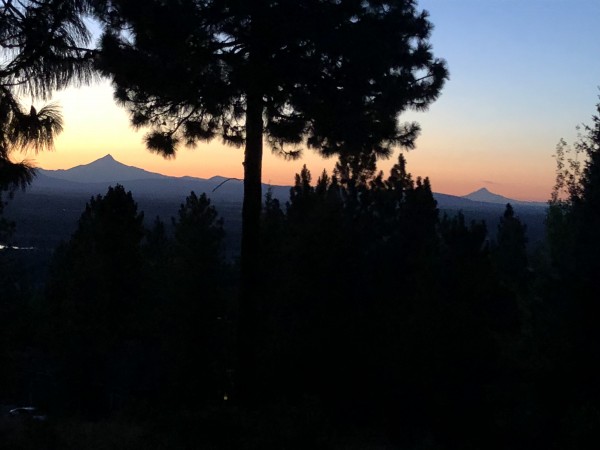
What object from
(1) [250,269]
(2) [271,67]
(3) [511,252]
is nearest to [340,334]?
(1) [250,269]

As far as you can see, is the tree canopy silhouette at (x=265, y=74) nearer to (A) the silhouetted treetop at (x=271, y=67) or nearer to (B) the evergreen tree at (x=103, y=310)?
(A) the silhouetted treetop at (x=271, y=67)

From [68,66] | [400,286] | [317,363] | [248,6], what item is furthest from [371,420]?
[68,66]

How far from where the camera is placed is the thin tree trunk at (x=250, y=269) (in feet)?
36.9

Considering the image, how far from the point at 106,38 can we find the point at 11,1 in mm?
2472

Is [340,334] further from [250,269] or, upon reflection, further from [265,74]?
[265,74]

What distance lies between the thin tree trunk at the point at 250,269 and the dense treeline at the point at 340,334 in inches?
12.2

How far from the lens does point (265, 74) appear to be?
10203 mm

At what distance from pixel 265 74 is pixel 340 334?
626cm

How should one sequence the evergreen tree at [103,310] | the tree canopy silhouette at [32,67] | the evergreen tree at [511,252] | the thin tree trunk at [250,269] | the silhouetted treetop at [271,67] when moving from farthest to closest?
the evergreen tree at [511,252] → the evergreen tree at [103,310] → the thin tree trunk at [250,269] → the silhouetted treetop at [271,67] → the tree canopy silhouette at [32,67]

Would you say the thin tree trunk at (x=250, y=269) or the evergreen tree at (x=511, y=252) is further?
the evergreen tree at (x=511, y=252)

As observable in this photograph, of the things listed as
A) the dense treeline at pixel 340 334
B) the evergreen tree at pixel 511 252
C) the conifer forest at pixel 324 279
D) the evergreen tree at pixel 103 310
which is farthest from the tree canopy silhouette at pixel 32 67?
the evergreen tree at pixel 511 252

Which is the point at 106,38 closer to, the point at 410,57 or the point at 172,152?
the point at 172,152

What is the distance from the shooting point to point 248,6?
394 inches

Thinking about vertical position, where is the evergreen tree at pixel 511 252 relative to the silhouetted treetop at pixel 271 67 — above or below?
below
